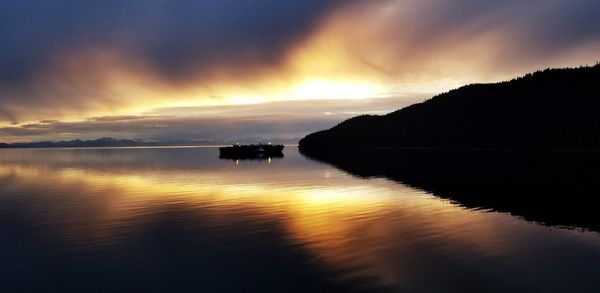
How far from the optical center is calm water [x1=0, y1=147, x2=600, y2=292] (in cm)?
1670

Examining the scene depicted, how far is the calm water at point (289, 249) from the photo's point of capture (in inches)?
658

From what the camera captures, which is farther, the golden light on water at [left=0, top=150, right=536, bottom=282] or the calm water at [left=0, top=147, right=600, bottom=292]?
the golden light on water at [left=0, top=150, right=536, bottom=282]

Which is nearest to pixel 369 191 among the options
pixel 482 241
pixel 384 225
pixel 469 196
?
pixel 469 196

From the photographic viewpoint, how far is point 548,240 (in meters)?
23.6

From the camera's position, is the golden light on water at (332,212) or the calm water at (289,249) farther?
the golden light on water at (332,212)

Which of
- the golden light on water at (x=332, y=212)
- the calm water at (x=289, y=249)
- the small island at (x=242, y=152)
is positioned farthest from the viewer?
the small island at (x=242, y=152)

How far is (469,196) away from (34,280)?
39.6m

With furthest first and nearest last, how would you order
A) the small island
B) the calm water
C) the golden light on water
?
the small island → the golden light on water → the calm water

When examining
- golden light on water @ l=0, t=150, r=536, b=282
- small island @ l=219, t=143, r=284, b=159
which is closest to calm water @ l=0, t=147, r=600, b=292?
golden light on water @ l=0, t=150, r=536, b=282

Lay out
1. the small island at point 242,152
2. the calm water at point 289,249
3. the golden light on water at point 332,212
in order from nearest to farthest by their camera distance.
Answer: the calm water at point 289,249 < the golden light on water at point 332,212 < the small island at point 242,152

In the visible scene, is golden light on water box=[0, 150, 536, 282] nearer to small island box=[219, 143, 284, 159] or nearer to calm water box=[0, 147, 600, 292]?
calm water box=[0, 147, 600, 292]

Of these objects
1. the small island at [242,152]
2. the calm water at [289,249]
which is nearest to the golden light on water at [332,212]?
the calm water at [289,249]

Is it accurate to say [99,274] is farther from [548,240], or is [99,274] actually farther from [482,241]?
[548,240]

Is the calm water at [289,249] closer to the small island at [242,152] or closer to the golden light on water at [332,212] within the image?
the golden light on water at [332,212]
